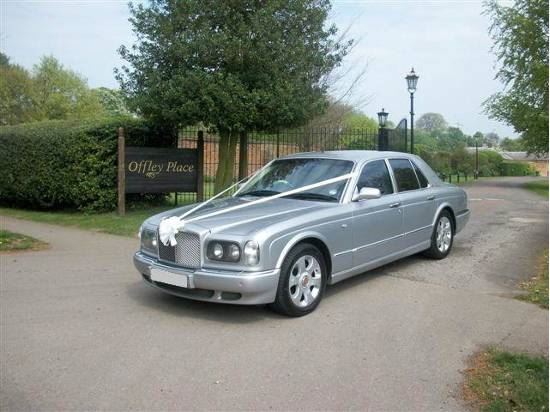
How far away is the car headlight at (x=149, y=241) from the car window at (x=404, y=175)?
10.6ft

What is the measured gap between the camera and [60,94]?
42250mm

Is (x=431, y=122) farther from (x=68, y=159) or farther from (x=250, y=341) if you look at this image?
(x=250, y=341)

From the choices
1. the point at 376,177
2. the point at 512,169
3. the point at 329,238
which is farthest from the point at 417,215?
the point at 512,169

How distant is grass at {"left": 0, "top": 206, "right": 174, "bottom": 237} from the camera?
36.6 ft

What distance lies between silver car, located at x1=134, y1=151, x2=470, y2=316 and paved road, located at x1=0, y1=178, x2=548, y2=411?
318 millimetres

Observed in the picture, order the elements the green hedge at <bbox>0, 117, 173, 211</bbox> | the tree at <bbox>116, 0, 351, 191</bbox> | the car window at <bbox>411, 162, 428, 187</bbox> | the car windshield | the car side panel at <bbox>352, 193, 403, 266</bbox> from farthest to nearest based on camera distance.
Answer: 1. the green hedge at <bbox>0, 117, 173, 211</bbox>
2. the tree at <bbox>116, 0, 351, 191</bbox>
3. the car window at <bbox>411, 162, 428, 187</bbox>
4. the car windshield
5. the car side panel at <bbox>352, 193, 403, 266</bbox>

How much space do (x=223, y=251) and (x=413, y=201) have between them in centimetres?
322

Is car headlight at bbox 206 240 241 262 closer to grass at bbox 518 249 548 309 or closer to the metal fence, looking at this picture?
grass at bbox 518 249 548 309

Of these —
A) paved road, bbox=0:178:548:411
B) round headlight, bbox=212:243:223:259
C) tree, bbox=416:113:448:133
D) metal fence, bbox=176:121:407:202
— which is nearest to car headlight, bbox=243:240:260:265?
round headlight, bbox=212:243:223:259

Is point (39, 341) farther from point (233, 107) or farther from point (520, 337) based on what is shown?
point (233, 107)

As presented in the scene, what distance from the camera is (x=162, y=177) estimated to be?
44.9 ft

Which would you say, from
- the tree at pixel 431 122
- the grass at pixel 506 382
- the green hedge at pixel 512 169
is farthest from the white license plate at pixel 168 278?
the tree at pixel 431 122

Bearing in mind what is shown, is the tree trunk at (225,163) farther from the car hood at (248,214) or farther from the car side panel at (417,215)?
the car hood at (248,214)

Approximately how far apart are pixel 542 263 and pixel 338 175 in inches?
145
